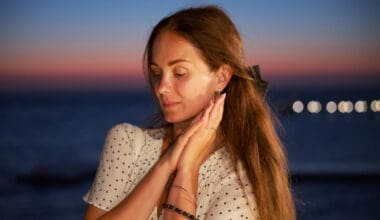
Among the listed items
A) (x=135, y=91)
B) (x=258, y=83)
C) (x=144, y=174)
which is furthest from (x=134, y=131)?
(x=135, y=91)

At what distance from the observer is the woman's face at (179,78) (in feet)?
5.27

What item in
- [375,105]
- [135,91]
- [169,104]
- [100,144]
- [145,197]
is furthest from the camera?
[100,144]

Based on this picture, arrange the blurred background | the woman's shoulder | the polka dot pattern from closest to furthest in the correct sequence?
1. the polka dot pattern
2. the woman's shoulder
3. the blurred background

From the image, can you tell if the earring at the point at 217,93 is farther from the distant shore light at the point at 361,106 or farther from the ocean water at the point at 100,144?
the distant shore light at the point at 361,106

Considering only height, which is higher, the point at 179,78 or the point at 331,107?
the point at 179,78

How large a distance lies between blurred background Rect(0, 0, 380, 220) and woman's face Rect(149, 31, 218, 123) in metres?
3.32

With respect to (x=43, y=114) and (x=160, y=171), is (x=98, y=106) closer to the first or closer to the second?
(x=43, y=114)

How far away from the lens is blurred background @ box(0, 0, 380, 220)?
5.11 metres

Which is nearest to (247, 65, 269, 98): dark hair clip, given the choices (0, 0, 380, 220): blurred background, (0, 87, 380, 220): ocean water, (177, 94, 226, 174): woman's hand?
(177, 94, 226, 174): woman's hand

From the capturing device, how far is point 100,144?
18.3 feet

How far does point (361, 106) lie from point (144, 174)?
3.98 meters

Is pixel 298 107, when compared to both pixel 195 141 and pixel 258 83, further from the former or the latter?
pixel 195 141

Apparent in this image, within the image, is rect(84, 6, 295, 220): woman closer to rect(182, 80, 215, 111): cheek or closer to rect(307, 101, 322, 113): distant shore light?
rect(182, 80, 215, 111): cheek

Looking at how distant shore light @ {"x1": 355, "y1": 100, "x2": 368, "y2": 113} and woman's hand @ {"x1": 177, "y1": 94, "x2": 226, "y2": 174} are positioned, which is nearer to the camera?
woman's hand @ {"x1": 177, "y1": 94, "x2": 226, "y2": 174}
